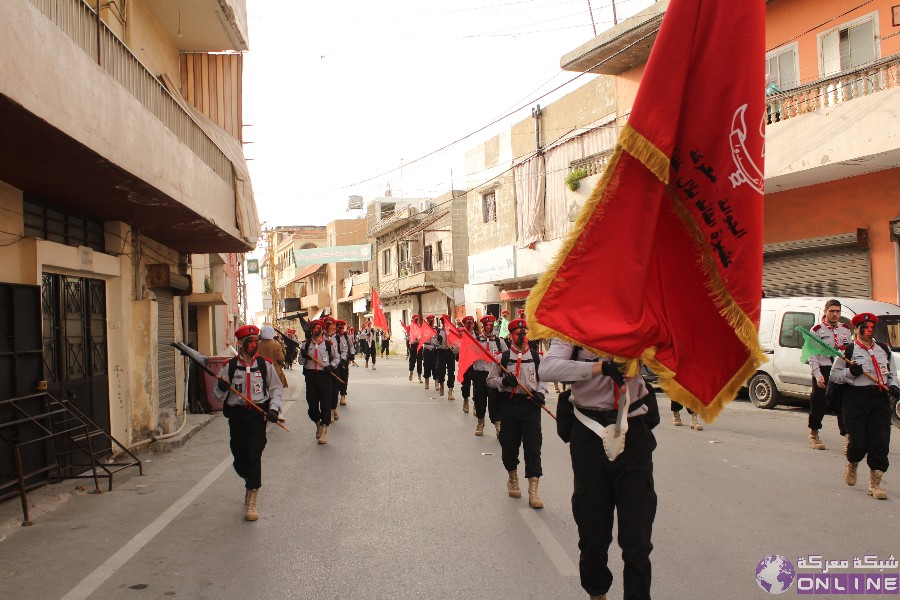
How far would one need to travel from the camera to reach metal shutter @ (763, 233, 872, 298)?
52.2 feet

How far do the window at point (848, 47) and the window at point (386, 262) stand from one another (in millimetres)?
35883

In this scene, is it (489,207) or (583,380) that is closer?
(583,380)

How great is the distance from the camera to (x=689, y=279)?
3646 mm

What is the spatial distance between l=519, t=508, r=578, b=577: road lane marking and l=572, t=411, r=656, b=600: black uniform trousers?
42.8 inches

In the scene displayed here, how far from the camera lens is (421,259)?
43.5 m

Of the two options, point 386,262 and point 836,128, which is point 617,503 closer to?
point 836,128

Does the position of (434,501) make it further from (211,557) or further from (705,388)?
(705,388)

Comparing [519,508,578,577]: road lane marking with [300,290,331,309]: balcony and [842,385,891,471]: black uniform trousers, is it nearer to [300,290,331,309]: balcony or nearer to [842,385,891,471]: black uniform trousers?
[842,385,891,471]: black uniform trousers

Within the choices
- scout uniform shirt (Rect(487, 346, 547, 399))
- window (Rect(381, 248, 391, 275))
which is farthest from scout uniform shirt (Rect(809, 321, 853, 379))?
window (Rect(381, 248, 391, 275))

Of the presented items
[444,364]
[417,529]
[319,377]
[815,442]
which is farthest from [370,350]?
[417,529]

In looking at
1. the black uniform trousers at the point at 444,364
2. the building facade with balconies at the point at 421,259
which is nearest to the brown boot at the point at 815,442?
the black uniform trousers at the point at 444,364

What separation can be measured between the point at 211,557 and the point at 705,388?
13.0 feet

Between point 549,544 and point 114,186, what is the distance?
21.0 ft

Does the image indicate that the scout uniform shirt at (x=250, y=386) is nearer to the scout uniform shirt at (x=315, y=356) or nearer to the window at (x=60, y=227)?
the window at (x=60, y=227)
